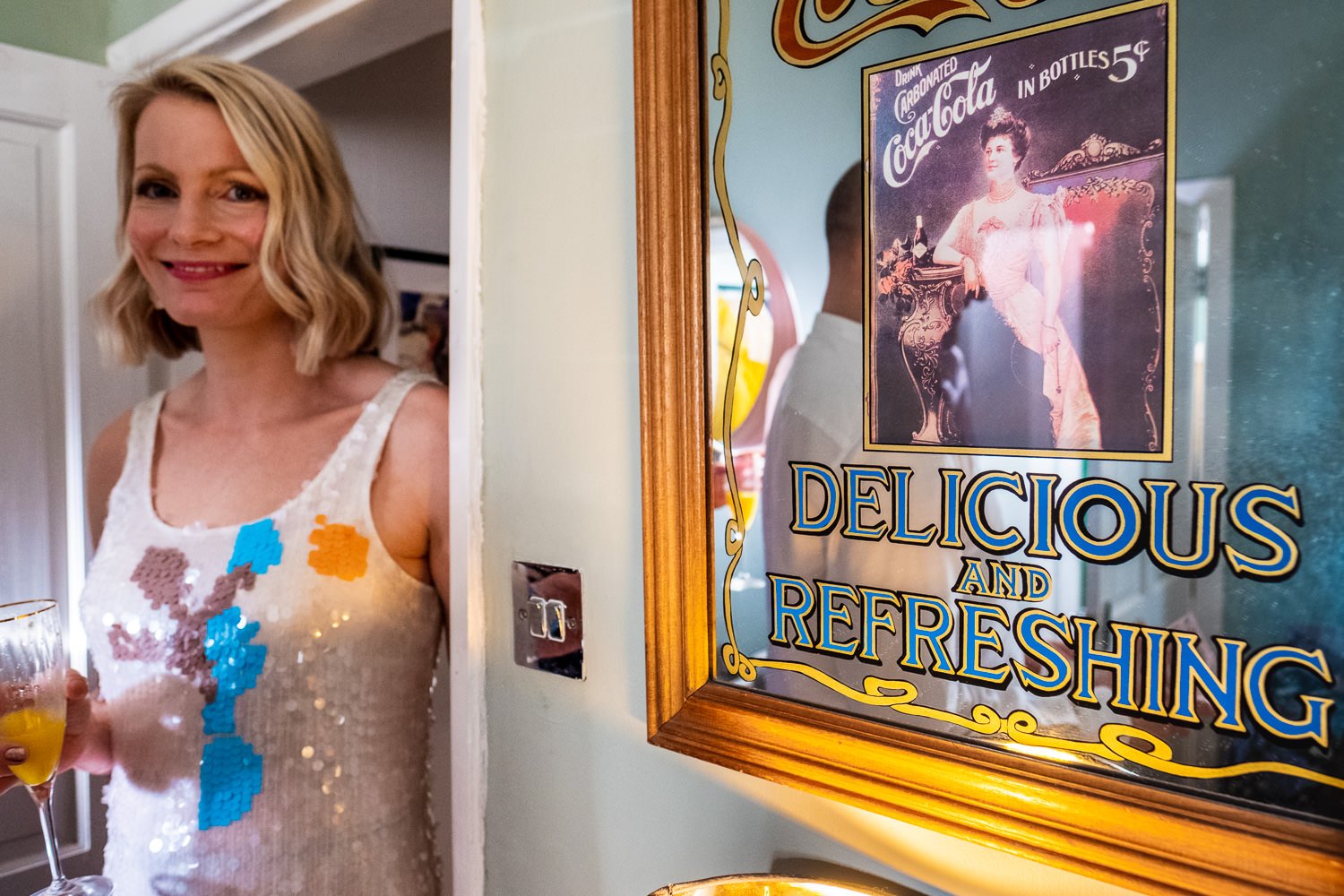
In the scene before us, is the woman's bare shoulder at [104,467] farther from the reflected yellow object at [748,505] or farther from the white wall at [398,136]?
the reflected yellow object at [748,505]

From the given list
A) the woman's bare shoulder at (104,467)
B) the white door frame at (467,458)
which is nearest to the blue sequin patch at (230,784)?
the white door frame at (467,458)

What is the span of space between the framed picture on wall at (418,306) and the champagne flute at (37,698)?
0.87m

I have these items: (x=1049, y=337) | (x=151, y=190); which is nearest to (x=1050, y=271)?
(x=1049, y=337)

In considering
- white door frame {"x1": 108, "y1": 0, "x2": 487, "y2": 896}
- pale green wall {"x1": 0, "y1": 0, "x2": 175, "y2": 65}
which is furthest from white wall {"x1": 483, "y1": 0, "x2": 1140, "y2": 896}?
pale green wall {"x1": 0, "y1": 0, "x2": 175, "y2": 65}

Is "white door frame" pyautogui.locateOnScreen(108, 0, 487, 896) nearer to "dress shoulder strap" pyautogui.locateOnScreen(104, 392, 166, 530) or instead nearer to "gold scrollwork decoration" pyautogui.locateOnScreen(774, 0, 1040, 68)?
"gold scrollwork decoration" pyautogui.locateOnScreen(774, 0, 1040, 68)

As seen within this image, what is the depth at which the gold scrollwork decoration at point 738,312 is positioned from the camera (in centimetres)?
65

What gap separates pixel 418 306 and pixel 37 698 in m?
1.01

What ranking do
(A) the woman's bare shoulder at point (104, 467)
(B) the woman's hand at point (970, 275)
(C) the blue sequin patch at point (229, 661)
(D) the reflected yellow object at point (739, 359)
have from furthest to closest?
1. (A) the woman's bare shoulder at point (104, 467)
2. (C) the blue sequin patch at point (229, 661)
3. (D) the reflected yellow object at point (739, 359)
4. (B) the woman's hand at point (970, 275)

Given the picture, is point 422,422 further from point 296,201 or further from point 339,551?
point 296,201

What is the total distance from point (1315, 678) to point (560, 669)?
58cm

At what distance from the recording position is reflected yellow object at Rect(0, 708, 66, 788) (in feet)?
2.72

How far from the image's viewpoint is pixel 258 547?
1.01 metres

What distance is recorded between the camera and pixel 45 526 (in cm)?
139

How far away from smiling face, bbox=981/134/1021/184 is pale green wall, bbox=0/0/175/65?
4.25 feet
